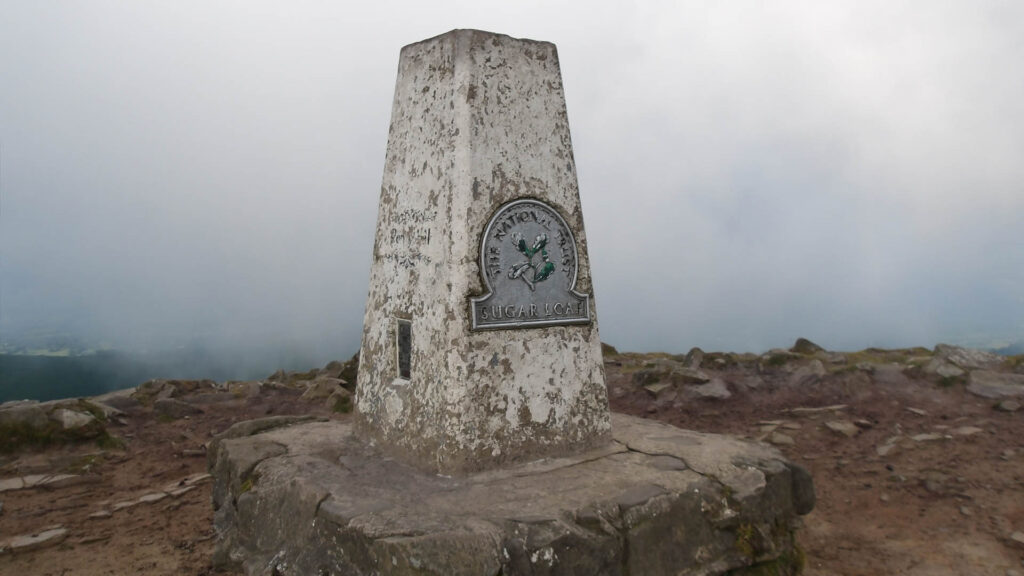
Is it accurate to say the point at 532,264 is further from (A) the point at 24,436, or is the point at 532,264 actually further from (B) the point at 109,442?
(A) the point at 24,436

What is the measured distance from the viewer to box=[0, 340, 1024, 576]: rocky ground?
5824mm

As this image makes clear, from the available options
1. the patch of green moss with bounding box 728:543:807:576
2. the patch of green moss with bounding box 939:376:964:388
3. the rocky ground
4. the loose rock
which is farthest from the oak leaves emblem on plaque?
the patch of green moss with bounding box 939:376:964:388

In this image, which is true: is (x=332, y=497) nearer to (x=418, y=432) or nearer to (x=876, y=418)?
(x=418, y=432)

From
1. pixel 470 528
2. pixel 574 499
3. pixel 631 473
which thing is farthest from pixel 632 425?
pixel 470 528

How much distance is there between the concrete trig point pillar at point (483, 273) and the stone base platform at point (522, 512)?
0.29 m

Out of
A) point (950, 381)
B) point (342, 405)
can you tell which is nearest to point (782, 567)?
point (950, 381)

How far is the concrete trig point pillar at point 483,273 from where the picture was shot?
4867mm

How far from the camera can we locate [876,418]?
27.3 ft

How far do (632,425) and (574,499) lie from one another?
2.17 meters

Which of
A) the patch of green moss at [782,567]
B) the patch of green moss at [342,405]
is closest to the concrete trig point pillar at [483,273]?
the patch of green moss at [782,567]

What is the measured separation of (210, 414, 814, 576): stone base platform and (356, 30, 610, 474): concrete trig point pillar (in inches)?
11.5

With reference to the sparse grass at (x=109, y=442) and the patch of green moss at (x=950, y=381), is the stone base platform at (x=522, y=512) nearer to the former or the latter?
the sparse grass at (x=109, y=442)

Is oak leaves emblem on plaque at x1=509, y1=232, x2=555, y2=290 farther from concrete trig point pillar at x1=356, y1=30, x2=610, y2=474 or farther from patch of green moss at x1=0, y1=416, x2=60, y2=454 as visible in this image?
patch of green moss at x1=0, y1=416, x2=60, y2=454

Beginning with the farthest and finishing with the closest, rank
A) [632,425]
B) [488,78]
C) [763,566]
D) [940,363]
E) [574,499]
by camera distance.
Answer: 1. [940,363]
2. [632,425]
3. [488,78]
4. [763,566]
5. [574,499]
